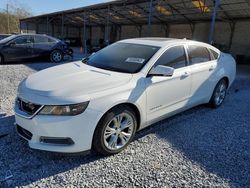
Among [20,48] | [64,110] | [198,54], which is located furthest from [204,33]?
[64,110]

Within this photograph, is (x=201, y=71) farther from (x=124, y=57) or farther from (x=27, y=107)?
(x=27, y=107)

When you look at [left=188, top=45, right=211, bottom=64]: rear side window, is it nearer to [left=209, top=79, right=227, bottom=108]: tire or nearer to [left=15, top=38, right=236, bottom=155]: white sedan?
[left=15, top=38, right=236, bottom=155]: white sedan

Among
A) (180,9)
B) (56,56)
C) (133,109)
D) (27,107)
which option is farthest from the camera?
(180,9)

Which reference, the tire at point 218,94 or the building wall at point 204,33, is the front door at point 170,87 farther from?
the building wall at point 204,33

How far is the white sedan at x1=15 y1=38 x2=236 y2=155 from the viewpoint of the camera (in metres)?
2.67

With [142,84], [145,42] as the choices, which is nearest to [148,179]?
[142,84]

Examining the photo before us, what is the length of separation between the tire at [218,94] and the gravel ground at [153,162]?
92cm

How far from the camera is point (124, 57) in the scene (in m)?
3.79

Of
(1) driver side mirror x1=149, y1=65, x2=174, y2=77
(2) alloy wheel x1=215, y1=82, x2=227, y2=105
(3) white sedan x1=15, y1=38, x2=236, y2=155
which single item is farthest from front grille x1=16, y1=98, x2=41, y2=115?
(2) alloy wheel x1=215, y1=82, x2=227, y2=105

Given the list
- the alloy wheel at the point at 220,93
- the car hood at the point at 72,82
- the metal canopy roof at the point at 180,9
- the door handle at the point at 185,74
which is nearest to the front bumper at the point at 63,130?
the car hood at the point at 72,82

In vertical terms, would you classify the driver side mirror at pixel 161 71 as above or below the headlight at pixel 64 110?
above

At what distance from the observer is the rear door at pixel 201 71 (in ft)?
13.9

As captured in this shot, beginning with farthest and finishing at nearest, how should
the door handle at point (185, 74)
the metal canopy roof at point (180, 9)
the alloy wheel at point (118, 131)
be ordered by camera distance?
the metal canopy roof at point (180, 9), the door handle at point (185, 74), the alloy wheel at point (118, 131)

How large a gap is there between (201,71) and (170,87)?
1031mm
